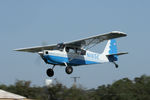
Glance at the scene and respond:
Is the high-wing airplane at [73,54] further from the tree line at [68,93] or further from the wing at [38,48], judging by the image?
the tree line at [68,93]

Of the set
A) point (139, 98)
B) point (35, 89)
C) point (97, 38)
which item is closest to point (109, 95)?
point (139, 98)

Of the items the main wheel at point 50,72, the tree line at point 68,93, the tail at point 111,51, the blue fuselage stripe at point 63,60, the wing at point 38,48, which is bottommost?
the tree line at point 68,93

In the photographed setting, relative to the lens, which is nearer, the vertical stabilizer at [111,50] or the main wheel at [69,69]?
the main wheel at [69,69]

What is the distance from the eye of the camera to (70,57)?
80.4 ft

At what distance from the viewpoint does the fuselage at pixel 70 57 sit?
23.5m

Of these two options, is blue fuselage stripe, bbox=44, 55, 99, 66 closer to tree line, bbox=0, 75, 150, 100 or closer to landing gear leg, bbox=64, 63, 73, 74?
landing gear leg, bbox=64, 63, 73, 74

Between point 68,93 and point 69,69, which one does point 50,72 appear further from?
point 68,93

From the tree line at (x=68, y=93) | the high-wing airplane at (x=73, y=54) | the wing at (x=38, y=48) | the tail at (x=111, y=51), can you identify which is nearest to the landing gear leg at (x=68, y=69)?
the high-wing airplane at (x=73, y=54)

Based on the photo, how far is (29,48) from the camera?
92.7 ft

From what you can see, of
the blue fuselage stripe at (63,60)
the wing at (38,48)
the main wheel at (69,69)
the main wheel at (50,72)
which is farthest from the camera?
the wing at (38,48)

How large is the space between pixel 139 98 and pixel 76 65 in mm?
37114

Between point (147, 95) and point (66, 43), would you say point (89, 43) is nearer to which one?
point (66, 43)

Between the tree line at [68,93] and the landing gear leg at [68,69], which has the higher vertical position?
the landing gear leg at [68,69]

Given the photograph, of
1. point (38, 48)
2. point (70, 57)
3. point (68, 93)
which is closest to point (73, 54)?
point (70, 57)
